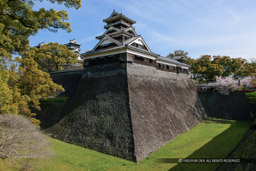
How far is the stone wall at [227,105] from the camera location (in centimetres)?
2338

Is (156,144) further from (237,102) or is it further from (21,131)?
(237,102)

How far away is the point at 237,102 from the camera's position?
24328 millimetres

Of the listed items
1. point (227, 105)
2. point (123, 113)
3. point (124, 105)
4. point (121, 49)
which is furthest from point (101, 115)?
point (227, 105)

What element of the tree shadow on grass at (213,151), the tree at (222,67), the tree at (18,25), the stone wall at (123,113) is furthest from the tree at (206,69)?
the tree at (18,25)

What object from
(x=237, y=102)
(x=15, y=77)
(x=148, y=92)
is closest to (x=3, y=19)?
(x=15, y=77)

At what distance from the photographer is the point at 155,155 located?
38.1 ft

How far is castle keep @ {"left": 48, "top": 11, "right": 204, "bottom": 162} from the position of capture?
12.4 metres

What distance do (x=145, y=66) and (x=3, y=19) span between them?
12727mm

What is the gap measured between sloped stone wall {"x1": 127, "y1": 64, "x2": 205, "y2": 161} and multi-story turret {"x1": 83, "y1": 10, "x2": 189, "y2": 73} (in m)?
1.01

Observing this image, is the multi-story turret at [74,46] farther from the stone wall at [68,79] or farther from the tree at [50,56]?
the stone wall at [68,79]

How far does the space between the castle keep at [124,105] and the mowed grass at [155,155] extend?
63cm

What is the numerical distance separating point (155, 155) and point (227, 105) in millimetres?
19492

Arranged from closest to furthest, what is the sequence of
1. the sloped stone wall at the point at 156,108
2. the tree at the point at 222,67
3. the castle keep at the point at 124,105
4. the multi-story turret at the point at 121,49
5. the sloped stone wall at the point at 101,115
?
the sloped stone wall at the point at 101,115, the castle keep at the point at 124,105, the sloped stone wall at the point at 156,108, the multi-story turret at the point at 121,49, the tree at the point at 222,67

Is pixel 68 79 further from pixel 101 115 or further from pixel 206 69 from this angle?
pixel 206 69
